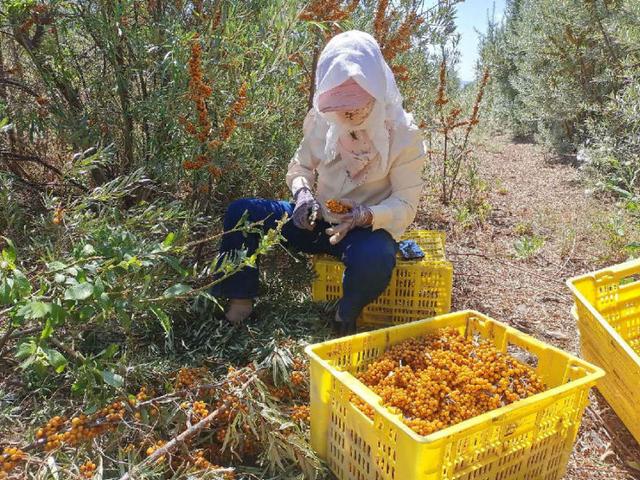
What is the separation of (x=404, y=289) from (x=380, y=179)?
503mm

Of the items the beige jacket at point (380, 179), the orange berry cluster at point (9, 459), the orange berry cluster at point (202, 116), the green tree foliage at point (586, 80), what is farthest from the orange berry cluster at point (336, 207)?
the green tree foliage at point (586, 80)

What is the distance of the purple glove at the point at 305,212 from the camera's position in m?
2.28

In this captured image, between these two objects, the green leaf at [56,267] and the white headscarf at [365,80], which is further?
the white headscarf at [365,80]

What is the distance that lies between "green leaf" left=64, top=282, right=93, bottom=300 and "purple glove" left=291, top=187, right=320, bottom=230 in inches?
46.1

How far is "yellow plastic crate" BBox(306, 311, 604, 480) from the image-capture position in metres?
1.38

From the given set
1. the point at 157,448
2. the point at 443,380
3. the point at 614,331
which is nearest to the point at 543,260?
the point at 614,331

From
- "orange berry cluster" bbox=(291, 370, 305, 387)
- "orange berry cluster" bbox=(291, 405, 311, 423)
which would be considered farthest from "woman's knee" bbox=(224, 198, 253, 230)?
"orange berry cluster" bbox=(291, 405, 311, 423)

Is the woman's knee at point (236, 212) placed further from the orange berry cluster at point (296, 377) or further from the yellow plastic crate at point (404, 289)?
the orange berry cluster at point (296, 377)

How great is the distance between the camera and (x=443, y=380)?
69.4 inches

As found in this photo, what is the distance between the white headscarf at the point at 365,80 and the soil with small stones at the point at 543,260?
1.09 m

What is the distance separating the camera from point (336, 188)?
2.38 m

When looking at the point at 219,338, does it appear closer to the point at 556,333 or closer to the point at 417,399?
the point at 417,399

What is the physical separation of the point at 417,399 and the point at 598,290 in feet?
3.58

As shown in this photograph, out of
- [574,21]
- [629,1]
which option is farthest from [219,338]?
[574,21]
